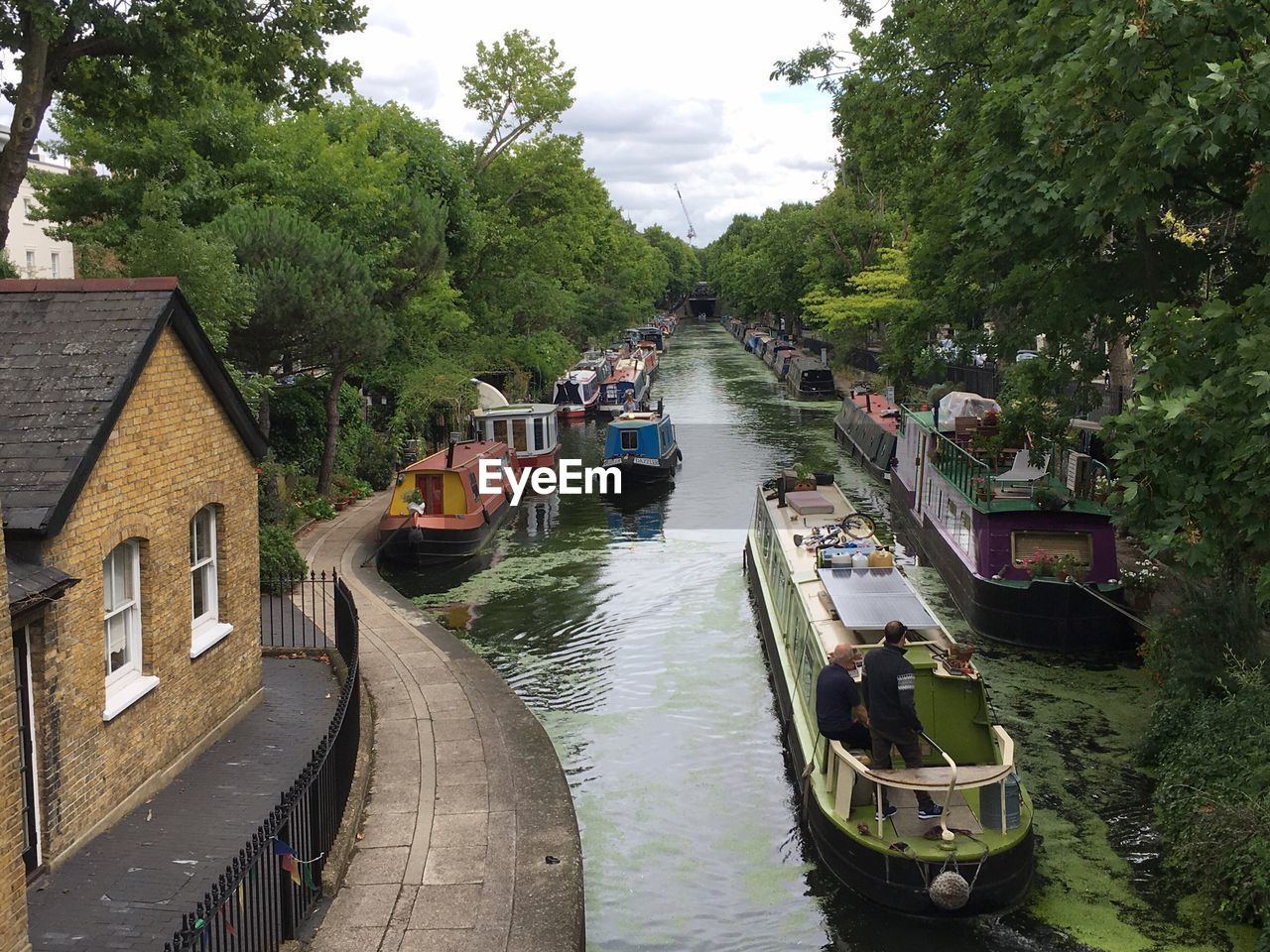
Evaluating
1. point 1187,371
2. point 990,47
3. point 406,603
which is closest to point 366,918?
point 1187,371

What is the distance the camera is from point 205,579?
1269 cm

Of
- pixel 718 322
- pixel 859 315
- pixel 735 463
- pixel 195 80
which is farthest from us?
pixel 718 322

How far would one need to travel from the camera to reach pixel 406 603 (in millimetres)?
20812

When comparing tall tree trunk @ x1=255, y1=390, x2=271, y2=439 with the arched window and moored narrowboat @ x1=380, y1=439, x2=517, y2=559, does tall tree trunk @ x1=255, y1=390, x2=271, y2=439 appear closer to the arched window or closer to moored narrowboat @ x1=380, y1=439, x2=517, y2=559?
moored narrowboat @ x1=380, y1=439, x2=517, y2=559

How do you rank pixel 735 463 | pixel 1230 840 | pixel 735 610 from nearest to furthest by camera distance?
pixel 1230 840 < pixel 735 610 < pixel 735 463

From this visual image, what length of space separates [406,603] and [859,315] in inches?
1449

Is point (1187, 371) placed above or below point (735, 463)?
above

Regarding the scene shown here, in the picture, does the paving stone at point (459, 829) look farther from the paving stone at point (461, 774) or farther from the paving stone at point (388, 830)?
the paving stone at point (461, 774)

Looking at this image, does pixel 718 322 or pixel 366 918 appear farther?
pixel 718 322

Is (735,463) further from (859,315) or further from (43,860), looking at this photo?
(43,860)

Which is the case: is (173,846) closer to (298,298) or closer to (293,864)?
(293,864)

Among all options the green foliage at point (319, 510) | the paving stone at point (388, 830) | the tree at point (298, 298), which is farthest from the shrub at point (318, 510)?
the paving stone at point (388, 830)

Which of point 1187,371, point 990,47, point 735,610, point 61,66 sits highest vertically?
point 990,47

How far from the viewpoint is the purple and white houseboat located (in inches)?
731
